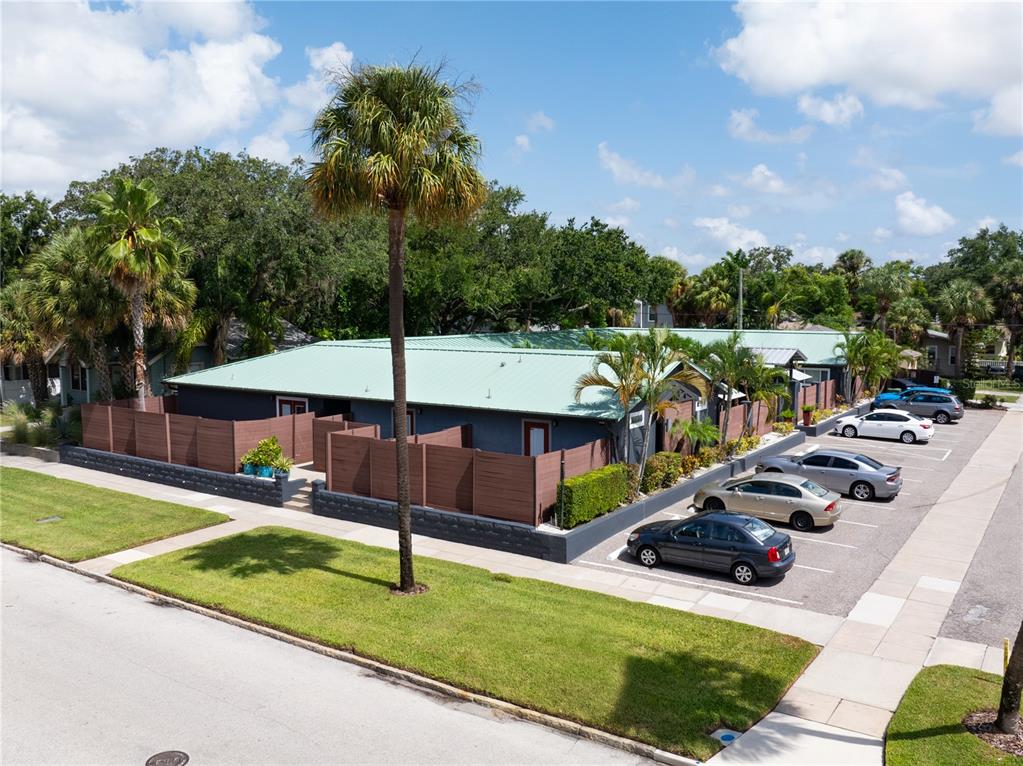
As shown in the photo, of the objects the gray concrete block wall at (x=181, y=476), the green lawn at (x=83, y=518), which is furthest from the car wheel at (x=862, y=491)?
the green lawn at (x=83, y=518)

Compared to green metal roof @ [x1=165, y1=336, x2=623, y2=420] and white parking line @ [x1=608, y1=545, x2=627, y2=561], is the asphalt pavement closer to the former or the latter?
white parking line @ [x1=608, y1=545, x2=627, y2=561]

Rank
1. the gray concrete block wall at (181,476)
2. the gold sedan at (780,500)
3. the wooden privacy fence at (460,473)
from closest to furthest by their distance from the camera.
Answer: the wooden privacy fence at (460,473) < the gold sedan at (780,500) < the gray concrete block wall at (181,476)

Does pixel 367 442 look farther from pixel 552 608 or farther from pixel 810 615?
pixel 810 615

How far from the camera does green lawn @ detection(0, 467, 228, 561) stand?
20.4m

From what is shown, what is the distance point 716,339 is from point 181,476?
26.7m

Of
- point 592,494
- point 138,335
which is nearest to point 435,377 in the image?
point 592,494

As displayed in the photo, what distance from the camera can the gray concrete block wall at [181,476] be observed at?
24.6 metres

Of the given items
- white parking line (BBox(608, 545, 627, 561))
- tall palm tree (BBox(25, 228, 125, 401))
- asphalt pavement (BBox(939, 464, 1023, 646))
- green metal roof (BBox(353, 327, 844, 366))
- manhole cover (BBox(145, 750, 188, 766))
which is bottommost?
asphalt pavement (BBox(939, 464, 1023, 646))

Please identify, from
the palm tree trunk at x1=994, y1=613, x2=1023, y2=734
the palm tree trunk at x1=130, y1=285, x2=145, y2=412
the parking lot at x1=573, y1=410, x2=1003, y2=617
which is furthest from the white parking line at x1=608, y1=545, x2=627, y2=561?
the palm tree trunk at x1=130, y1=285, x2=145, y2=412

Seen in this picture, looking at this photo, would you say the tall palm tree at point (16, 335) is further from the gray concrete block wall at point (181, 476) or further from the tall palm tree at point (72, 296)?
the gray concrete block wall at point (181, 476)

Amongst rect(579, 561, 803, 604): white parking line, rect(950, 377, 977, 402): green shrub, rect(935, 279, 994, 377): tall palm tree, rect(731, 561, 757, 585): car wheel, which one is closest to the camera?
rect(579, 561, 803, 604): white parking line

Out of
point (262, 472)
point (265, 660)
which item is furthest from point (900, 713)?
point (262, 472)

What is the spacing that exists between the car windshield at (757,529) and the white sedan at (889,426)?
22.8m

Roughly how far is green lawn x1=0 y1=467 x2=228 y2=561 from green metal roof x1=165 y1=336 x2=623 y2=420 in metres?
7.47
